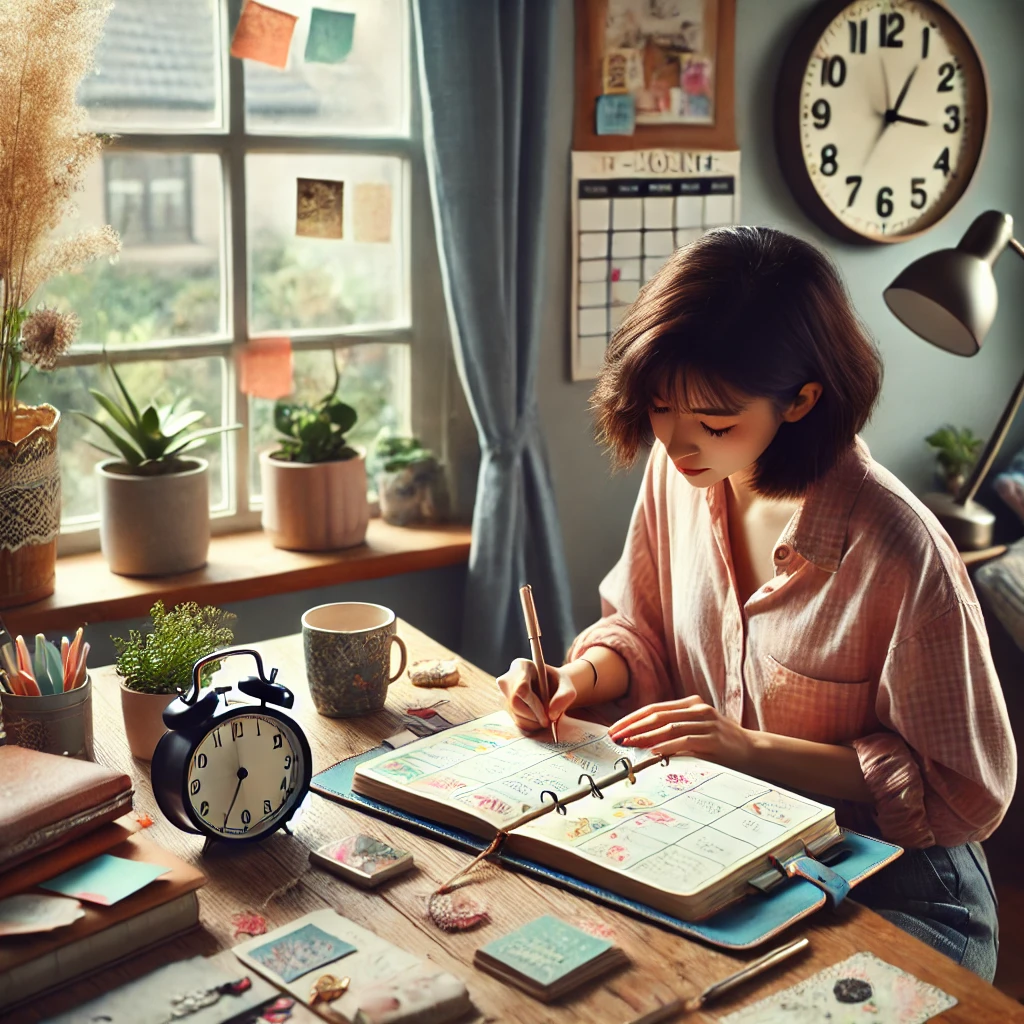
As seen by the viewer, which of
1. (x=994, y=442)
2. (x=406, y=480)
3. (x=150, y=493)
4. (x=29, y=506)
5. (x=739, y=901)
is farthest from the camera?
(x=994, y=442)

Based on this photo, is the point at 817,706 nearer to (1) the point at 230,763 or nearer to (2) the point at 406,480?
(1) the point at 230,763

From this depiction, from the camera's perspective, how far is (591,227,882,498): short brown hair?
54.2 inches

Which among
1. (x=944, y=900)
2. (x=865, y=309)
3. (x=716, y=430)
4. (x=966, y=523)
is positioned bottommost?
(x=944, y=900)

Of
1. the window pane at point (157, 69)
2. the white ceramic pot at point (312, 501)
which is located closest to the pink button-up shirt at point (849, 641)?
the white ceramic pot at point (312, 501)

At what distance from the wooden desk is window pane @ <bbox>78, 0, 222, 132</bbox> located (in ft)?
4.22

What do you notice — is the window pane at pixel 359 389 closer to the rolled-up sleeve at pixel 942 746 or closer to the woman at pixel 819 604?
the woman at pixel 819 604

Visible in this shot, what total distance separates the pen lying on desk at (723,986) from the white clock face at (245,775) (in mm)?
430

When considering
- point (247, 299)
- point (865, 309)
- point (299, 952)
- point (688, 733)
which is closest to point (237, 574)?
point (247, 299)

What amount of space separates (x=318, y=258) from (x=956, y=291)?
3.89 ft

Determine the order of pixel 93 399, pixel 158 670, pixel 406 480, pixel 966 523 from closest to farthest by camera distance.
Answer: pixel 158 670 → pixel 93 399 → pixel 406 480 → pixel 966 523

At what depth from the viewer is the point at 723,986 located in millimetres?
947

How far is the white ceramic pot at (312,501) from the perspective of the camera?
2.27m

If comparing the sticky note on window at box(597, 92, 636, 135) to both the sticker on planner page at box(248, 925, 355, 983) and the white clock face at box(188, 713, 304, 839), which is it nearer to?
the white clock face at box(188, 713, 304, 839)

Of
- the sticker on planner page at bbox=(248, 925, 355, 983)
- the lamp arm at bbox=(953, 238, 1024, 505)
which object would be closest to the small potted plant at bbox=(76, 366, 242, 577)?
the sticker on planner page at bbox=(248, 925, 355, 983)
